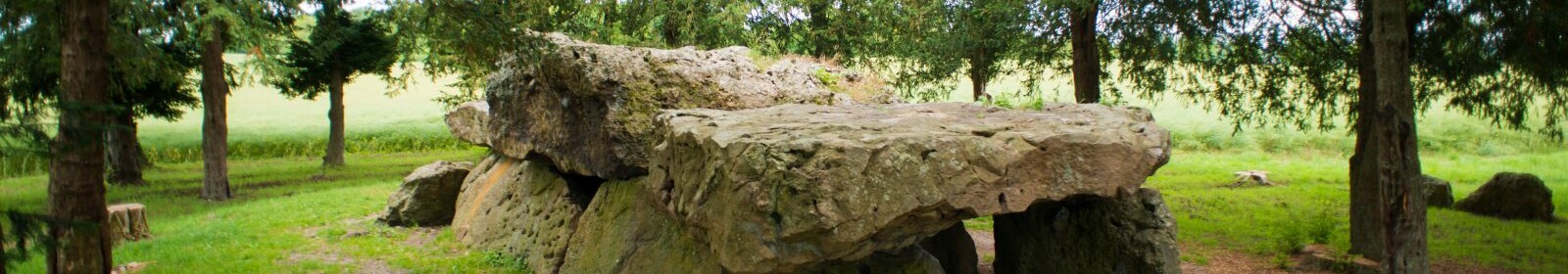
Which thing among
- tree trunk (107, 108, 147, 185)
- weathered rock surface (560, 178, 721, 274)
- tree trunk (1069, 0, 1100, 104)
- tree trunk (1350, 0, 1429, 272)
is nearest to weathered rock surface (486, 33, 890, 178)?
weathered rock surface (560, 178, 721, 274)

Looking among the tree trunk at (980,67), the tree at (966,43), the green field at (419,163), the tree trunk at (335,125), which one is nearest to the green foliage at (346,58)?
the tree trunk at (335,125)

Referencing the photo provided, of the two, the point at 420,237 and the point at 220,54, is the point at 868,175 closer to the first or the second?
the point at 420,237

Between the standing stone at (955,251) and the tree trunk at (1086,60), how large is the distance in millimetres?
4858

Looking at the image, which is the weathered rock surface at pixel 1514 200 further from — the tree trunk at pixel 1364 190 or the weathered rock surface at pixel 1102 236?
the weathered rock surface at pixel 1102 236

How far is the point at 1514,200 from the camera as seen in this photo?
14891 millimetres

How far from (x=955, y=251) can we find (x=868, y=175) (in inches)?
146

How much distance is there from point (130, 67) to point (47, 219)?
7.24m

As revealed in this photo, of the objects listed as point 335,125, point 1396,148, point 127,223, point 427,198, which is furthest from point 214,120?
point 1396,148

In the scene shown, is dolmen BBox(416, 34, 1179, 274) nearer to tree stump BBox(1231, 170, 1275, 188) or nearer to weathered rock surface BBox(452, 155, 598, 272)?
weathered rock surface BBox(452, 155, 598, 272)

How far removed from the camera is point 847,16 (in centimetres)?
2167

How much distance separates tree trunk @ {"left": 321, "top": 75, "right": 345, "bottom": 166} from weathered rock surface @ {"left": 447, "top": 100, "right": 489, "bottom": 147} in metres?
10.9

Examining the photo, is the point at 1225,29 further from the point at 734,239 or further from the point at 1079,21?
the point at 734,239

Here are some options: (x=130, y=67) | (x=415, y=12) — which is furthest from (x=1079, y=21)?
(x=130, y=67)

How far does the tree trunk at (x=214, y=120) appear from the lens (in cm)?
1744
